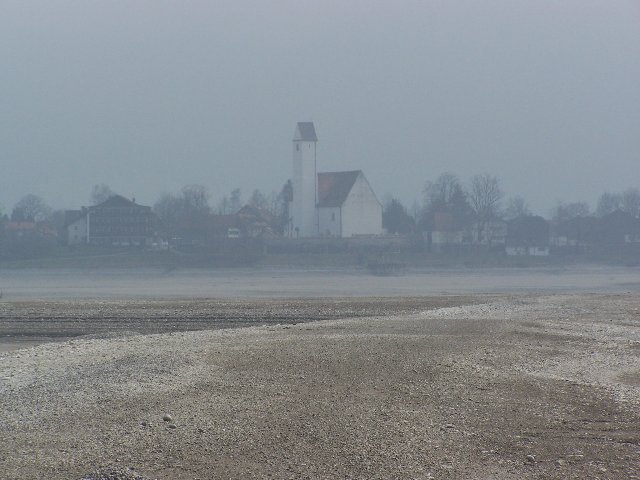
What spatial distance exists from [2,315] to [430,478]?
84.8ft

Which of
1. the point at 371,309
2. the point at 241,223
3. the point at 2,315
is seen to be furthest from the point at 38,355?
the point at 241,223

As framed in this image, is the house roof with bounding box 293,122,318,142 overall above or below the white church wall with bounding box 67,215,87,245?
above

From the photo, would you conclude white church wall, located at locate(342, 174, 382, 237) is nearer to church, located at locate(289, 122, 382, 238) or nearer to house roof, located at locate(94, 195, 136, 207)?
church, located at locate(289, 122, 382, 238)

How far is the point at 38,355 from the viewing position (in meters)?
19.4

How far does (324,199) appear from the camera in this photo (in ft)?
379

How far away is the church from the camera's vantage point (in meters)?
113

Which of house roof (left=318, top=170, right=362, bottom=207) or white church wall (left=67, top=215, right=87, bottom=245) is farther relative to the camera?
house roof (left=318, top=170, right=362, bottom=207)

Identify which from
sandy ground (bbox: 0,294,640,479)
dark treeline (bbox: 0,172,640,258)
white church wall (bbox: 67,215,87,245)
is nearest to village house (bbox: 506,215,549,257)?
dark treeline (bbox: 0,172,640,258)

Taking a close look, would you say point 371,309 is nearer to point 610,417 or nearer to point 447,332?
point 447,332

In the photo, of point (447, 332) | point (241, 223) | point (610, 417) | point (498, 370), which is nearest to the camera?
point (610, 417)

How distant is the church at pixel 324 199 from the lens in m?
113

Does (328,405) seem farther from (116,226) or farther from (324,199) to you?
(324,199)

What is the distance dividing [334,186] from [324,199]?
2.20m

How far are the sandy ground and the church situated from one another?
291 feet
